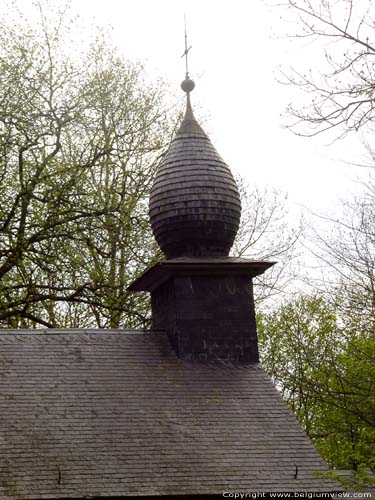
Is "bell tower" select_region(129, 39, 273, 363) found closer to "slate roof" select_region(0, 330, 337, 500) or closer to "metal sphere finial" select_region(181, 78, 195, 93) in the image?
"slate roof" select_region(0, 330, 337, 500)

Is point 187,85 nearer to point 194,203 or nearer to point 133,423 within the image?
point 194,203

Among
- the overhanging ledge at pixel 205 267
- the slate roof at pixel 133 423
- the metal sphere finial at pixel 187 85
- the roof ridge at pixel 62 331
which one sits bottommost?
the slate roof at pixel 133 423

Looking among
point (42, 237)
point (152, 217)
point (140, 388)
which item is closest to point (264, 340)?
point (42, 237)

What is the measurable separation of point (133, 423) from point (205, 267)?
11.9 ft

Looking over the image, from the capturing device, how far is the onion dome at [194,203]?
19047 millimetres

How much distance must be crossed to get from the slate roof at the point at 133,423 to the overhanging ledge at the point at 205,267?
1.22m

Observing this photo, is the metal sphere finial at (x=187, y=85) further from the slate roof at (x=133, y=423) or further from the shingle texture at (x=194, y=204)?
the slate roof at (x=133, y=423)

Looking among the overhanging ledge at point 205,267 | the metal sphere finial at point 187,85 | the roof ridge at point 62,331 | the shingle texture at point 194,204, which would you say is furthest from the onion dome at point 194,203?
the roof ridge at point 62,331

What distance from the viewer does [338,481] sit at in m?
15.2

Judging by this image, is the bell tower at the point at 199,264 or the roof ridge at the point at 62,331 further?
the bell tower at the point at 199,264

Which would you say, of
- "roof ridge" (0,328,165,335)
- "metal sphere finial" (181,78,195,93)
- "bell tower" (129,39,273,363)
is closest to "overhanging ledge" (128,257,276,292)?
"bell tower" (129,39,273,363)

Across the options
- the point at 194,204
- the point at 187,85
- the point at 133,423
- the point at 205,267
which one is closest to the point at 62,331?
the point at 133,423

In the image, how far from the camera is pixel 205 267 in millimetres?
18234

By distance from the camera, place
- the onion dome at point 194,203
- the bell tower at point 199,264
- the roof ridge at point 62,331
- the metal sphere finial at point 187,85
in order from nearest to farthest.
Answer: the roof ridge at point 62,331, the bell tower at point 199,264, the onion dome at point 194,203, the metal sphere finial at point 187,85
